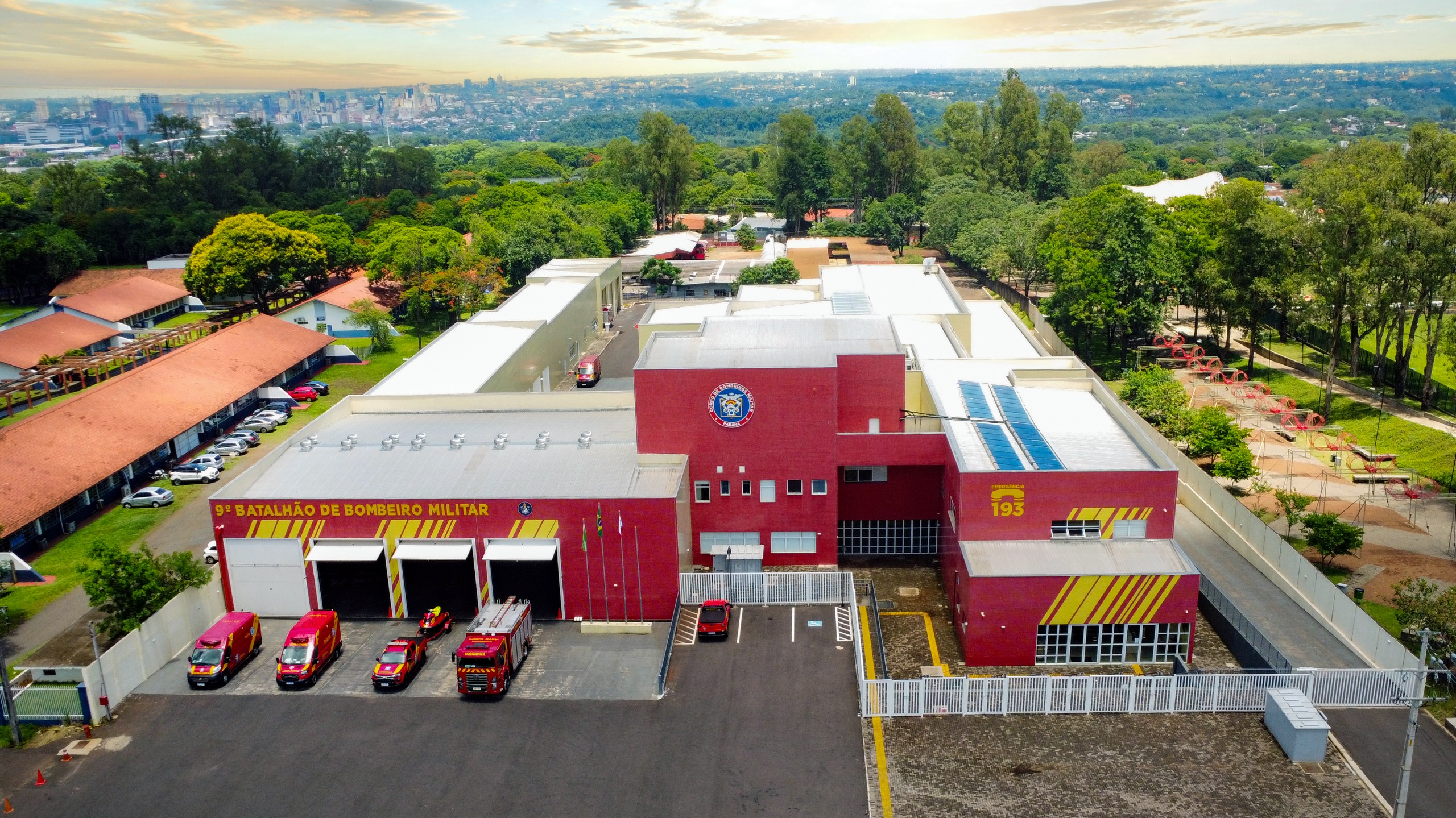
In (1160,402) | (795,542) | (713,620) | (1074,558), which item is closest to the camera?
(1074,558)

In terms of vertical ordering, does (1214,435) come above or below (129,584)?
below

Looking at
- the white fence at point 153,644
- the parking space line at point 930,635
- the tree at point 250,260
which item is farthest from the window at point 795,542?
the tree at point 250,260

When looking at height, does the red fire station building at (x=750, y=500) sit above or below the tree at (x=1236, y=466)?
above

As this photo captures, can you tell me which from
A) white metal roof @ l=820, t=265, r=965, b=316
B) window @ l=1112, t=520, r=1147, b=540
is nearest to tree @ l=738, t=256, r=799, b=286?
white metal roof @ l=820, t=265, r=965, b=316

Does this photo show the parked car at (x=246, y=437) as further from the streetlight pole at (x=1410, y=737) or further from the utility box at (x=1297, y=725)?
the streetlight pole at (x=1410, y=737)

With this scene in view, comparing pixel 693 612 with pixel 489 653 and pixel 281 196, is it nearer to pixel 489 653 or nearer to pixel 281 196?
pixel 489 653

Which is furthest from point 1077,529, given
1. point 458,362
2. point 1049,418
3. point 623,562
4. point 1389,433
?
point 458,362

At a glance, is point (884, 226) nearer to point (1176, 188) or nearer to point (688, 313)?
point (1176, 188)
